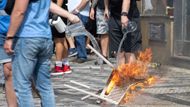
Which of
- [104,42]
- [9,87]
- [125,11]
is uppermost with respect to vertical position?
[125,11]

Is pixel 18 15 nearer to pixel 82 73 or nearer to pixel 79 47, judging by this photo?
pixel 82 73

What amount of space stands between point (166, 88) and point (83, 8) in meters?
3.01

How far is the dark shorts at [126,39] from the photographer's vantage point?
6848 millimetres

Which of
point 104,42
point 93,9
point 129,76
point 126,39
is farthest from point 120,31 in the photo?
Result: point 93,9

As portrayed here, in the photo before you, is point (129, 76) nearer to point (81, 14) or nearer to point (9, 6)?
point (9, 6)

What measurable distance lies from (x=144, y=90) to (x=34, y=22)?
3.29m

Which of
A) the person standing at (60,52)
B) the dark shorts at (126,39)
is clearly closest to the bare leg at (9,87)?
the dark shorts at (126,39)

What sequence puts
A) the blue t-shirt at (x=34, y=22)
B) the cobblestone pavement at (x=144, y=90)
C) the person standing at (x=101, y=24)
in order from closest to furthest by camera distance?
1. the blue t-shirt at (x=34, y=22)
2. the cobblestone pavement at (x=144, y=90)
3. the person standing at (x=101, y=24)

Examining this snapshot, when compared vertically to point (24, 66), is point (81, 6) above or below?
above

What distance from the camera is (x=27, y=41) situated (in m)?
4.83

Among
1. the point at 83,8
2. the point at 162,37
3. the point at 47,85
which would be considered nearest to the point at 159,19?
the point at 162,37

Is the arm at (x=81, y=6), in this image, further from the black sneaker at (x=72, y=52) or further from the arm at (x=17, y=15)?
the arm at (x=17, y=15)

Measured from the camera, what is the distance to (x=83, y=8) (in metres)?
10.5

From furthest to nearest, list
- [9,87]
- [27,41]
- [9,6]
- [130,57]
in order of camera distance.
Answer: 1. [130,57]
2. [9,87]
3. [9,6]
4. [27,41]
